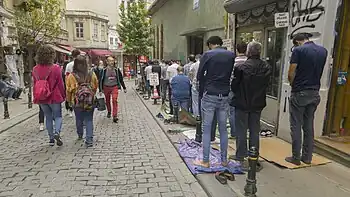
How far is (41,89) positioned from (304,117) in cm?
465

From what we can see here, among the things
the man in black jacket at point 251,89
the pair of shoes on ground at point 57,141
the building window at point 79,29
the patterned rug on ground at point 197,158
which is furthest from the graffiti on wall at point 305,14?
the building window at point 79,29

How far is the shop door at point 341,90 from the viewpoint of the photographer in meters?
4.64

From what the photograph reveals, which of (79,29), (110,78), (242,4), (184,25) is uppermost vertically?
(79,29)

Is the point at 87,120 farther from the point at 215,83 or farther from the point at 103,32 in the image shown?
the point at 103,32

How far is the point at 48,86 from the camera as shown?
17.0 feet

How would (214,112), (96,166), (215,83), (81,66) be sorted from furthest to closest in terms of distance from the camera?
(81,66)
(96,166)
(214,112)
(215,83)

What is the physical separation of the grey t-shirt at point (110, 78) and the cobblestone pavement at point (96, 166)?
1576 millimetres

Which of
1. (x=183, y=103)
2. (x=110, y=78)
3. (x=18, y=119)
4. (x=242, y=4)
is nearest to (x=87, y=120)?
(x=110, y=78)

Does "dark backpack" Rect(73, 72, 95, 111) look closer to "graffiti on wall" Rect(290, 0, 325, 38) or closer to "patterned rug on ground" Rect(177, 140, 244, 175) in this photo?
"patterned rug on ground" Rect(177, 140, 244, 175)

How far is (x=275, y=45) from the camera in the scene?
674 cm

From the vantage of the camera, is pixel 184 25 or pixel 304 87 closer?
pixel 304 87

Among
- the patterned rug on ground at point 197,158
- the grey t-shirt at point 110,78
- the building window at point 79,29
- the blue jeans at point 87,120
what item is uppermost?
the building window at point 79,29

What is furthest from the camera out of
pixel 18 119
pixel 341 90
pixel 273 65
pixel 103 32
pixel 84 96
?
pixel 103 32

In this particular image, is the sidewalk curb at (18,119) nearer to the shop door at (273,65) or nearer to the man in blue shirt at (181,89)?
the man in blue shirt at (181,89)
